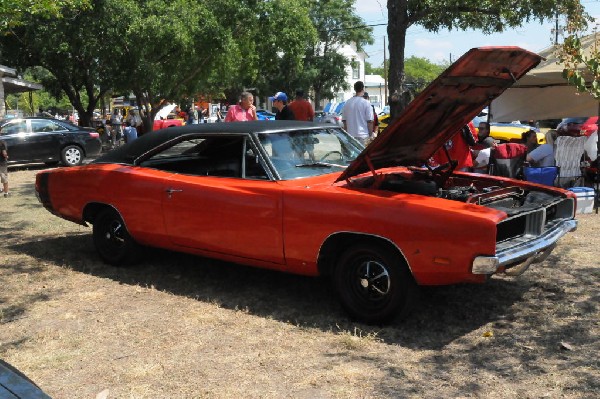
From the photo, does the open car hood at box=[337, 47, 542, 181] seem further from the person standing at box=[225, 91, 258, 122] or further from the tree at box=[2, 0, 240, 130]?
the tree at box=[2, 0, 240, 130]

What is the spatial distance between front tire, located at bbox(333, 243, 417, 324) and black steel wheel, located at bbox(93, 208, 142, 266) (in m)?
2.41

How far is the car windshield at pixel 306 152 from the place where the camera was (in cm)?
519

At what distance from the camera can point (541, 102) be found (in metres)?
12.6

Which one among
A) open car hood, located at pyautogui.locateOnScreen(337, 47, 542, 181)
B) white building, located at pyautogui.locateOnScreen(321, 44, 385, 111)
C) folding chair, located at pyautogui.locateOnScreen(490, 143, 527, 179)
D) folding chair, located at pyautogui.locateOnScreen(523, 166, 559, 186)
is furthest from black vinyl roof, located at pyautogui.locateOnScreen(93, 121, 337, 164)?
white building, located at pyautogui.locateOnScreen(321, 44, 385, 111)

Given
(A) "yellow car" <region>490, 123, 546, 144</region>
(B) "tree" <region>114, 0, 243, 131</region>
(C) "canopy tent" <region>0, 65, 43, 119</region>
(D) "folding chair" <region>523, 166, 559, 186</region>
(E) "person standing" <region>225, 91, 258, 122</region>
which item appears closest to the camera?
(D) "folding chair" <region>523, 166, 559, 186</region>

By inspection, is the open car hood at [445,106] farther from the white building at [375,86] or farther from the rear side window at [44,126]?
the white building at [375,86]

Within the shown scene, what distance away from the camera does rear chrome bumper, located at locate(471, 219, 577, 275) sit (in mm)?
3967

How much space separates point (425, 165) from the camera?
5656 millimetres

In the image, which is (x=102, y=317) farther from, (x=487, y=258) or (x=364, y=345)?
(x=487, y=258)

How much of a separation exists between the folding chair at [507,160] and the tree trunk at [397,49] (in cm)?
163

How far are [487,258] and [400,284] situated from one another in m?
0.64

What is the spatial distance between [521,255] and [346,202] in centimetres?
123

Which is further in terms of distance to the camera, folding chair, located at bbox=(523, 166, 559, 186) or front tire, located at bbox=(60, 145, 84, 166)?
front tire, located at bbox=(60, 145, 84, 166)

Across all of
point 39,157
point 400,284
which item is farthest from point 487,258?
point 39,157
